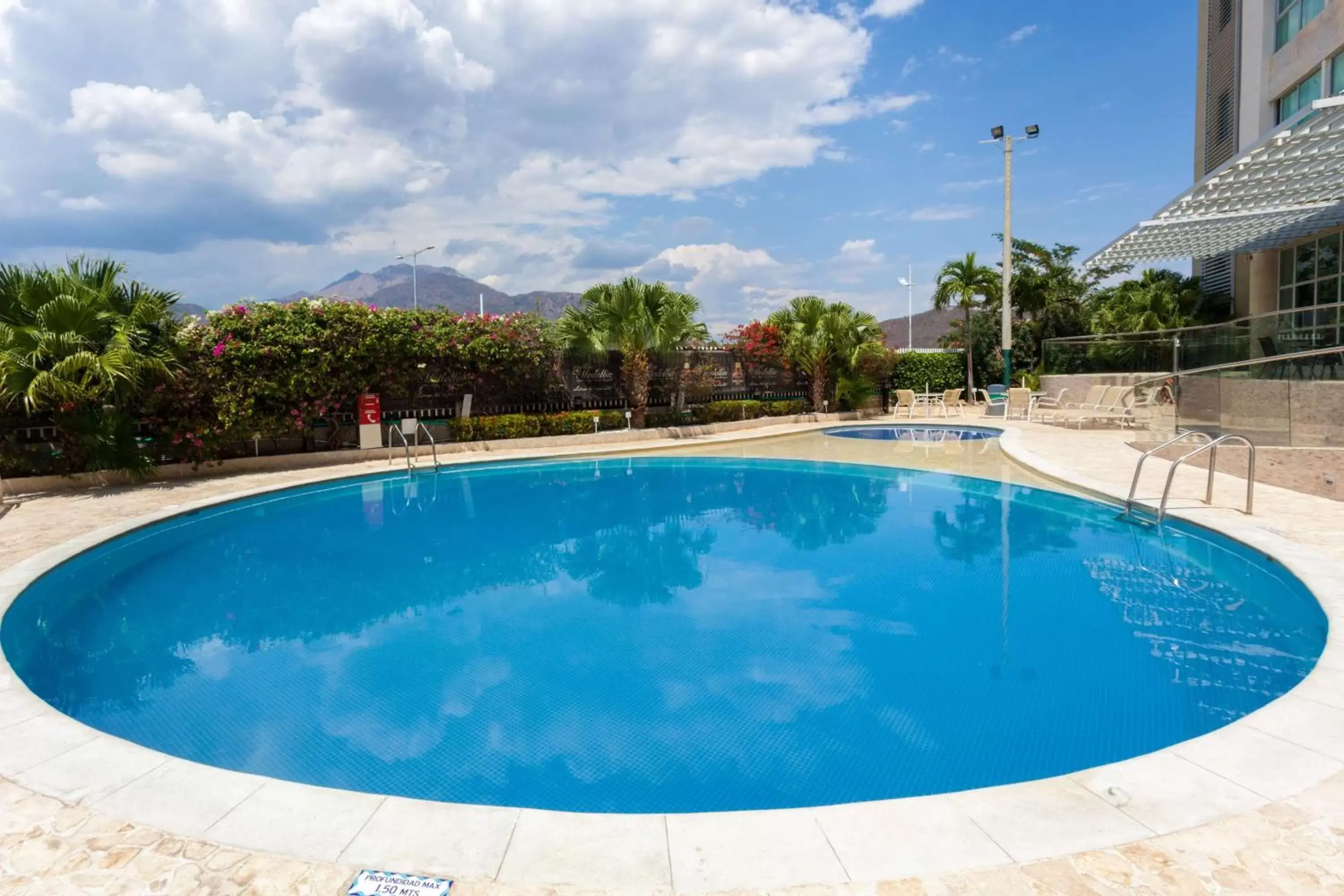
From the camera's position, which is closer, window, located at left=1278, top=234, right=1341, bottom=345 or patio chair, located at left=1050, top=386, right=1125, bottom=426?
window, located at left=1278, top=234, right=1341, bottom=345

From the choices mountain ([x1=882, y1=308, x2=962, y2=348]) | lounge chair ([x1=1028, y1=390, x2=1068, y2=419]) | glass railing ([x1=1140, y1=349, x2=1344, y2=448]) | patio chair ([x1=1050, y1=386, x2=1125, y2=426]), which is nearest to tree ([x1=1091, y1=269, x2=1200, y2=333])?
lounge chair ([x1=1028, y1=390, x2=1068, y2=419])

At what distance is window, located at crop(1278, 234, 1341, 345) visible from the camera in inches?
462

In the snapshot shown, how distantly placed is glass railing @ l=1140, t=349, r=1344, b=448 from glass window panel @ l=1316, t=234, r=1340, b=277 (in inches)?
269

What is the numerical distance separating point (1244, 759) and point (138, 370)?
14135mm

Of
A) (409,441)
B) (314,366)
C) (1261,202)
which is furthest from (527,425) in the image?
(1261,202)

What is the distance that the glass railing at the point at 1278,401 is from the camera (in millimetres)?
8945

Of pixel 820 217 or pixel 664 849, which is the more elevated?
pixel 820 217

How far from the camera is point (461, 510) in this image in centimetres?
1104

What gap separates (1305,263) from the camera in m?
16.4

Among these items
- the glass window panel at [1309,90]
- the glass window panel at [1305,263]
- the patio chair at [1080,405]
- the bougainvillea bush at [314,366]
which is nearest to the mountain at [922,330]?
the patio chair at [1080,405]

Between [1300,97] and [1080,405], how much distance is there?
Answer: 7695 millimetres

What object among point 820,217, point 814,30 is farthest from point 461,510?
point 820,217

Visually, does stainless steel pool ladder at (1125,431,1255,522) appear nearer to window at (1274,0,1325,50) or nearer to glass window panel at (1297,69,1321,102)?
glass window panel at (1297,69,1321,102)

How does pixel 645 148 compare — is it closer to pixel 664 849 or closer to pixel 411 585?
pixel 411 585
